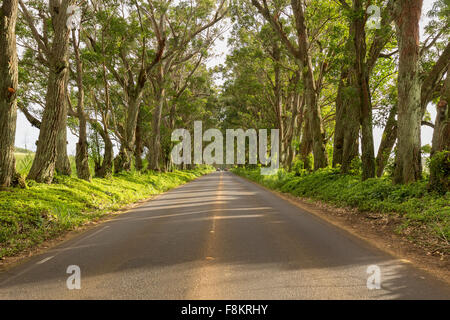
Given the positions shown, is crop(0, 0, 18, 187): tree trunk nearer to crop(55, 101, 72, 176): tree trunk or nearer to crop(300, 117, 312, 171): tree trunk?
crop(55, 101, 72, 176): tree trunk

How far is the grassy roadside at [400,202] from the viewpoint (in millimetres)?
6648

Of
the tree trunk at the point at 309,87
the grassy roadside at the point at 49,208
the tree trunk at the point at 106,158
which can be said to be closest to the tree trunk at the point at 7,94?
the grassy roadside at the point at 49,208

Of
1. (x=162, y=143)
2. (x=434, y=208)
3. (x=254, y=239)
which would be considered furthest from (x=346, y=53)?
(x=162, y=143)

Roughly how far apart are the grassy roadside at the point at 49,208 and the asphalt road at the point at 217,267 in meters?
0.95

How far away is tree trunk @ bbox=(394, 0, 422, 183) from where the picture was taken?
1028cm

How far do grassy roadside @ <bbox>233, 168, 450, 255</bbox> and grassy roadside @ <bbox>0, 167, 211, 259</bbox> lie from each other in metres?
8.50

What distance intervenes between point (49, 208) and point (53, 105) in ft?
15.0

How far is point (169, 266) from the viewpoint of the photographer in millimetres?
4734

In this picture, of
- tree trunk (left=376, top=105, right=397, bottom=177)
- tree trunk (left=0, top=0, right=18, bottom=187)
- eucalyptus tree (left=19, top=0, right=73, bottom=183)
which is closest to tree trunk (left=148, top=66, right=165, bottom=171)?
eucalyptus tree (left=19, top=0, right=73, bottom=183)

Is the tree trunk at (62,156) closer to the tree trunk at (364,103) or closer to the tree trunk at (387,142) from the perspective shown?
the tree trunk at (364,103)

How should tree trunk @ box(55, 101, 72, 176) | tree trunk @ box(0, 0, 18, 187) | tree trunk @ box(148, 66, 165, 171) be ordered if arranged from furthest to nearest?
tree trunk @ box(148, 66, 165, 171)
tree trunk @ box(55, 101, 72, 176)
tree trunk @ box(0, 0, 18, 187)

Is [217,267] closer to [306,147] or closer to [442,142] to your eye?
[442,142]

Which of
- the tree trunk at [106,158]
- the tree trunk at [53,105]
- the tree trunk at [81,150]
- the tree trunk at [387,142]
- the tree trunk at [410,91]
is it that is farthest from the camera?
the tree trunk at [106,158]

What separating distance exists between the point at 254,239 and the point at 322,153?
542 inches
